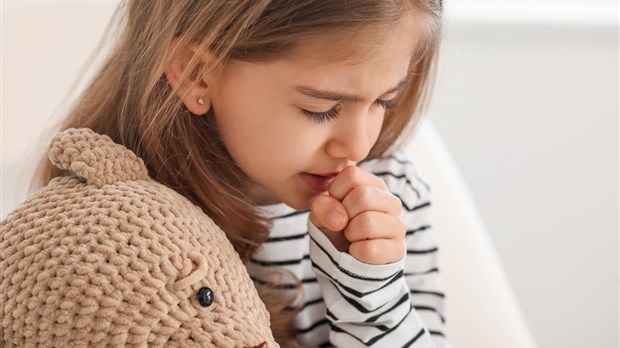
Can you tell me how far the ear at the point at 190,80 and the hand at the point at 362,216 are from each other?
0.46 ft

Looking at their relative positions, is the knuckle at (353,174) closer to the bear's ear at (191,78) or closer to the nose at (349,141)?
the nose at (349,141)

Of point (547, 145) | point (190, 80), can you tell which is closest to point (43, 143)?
point (190, 80)

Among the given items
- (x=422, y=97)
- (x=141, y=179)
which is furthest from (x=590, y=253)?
(x=141, y=179)

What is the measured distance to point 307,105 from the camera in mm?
699

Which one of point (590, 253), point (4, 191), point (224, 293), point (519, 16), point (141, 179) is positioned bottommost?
point (590, 253)

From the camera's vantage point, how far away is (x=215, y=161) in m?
0.78

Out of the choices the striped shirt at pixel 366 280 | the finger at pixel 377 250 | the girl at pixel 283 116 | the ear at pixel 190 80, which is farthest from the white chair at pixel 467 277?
the ear at pixel 190 80

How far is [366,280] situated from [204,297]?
22cm

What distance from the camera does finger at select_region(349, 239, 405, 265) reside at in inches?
28.8

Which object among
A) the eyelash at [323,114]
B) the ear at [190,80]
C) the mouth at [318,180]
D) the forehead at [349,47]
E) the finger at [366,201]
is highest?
the ear at [190,80]

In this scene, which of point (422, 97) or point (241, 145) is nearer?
point (241, 145)

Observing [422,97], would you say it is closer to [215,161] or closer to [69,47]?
[215,161]

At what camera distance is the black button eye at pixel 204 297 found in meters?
0.57

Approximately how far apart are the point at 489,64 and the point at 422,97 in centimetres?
74
